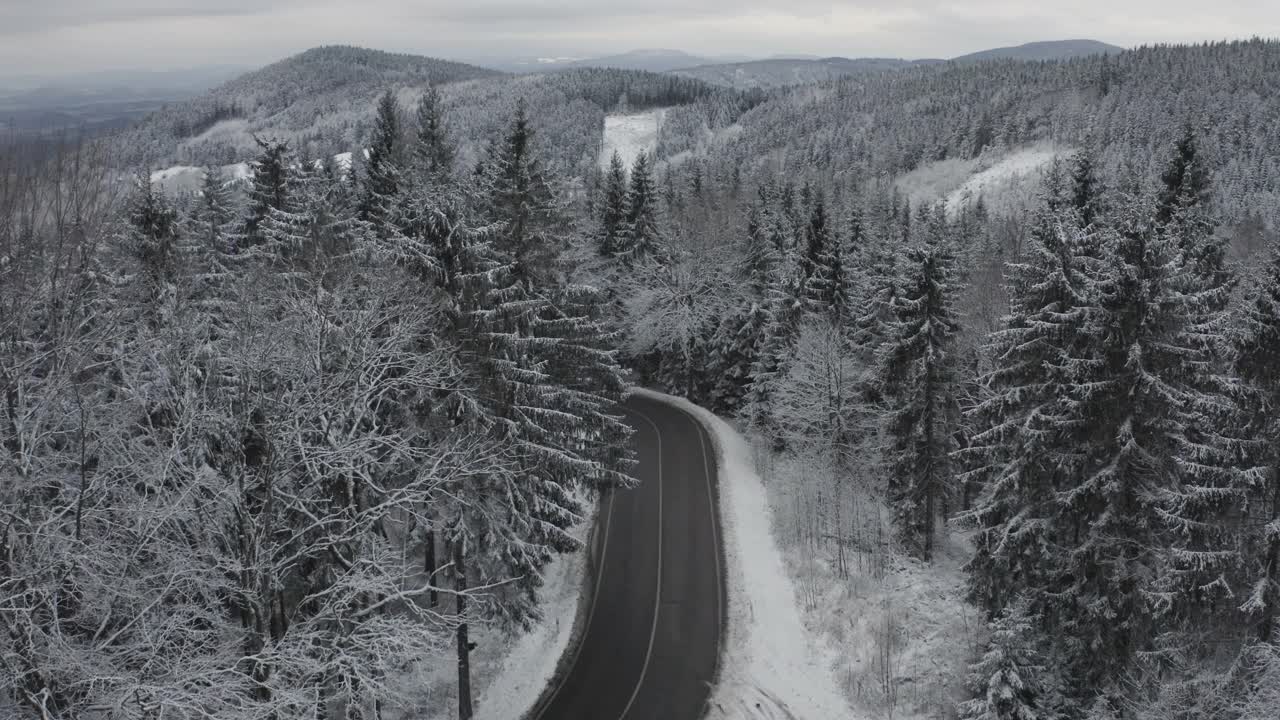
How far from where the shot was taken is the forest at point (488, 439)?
35.1ft

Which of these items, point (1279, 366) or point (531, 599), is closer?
point (1279, 366)

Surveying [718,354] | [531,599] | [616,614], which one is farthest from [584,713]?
[718,354]

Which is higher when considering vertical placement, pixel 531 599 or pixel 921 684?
pixel 531 599

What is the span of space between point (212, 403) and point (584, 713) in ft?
43.7

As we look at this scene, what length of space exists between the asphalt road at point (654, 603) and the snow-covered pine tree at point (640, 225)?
19.5 m

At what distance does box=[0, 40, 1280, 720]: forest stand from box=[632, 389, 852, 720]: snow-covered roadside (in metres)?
1.19

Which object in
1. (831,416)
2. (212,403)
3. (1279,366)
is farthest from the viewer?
(831,416)

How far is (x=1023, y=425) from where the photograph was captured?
2028cm

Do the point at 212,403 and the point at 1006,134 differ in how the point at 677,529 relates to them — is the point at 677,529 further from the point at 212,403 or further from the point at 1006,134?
the point at 1006,134

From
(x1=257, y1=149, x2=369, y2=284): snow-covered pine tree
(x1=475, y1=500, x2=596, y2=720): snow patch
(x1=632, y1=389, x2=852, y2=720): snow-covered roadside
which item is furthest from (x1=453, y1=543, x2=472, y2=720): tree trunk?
(x1=257, y1=149, x2=369, y2=284): snow-covered pine tree

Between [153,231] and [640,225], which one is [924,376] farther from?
[640,225]

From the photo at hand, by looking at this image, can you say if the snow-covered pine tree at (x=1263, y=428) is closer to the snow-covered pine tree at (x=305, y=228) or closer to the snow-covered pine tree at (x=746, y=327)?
the snow-covered pine tree at (x=305, y=228)

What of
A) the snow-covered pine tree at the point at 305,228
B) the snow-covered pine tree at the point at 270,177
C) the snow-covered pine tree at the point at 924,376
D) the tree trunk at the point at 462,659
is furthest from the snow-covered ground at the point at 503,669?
the snow-covered pine tree at the point at 270,177

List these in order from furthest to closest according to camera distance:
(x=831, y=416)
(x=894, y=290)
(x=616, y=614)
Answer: (x=831, y=416)
(x=894, y=290)
(x=616, y=614)
